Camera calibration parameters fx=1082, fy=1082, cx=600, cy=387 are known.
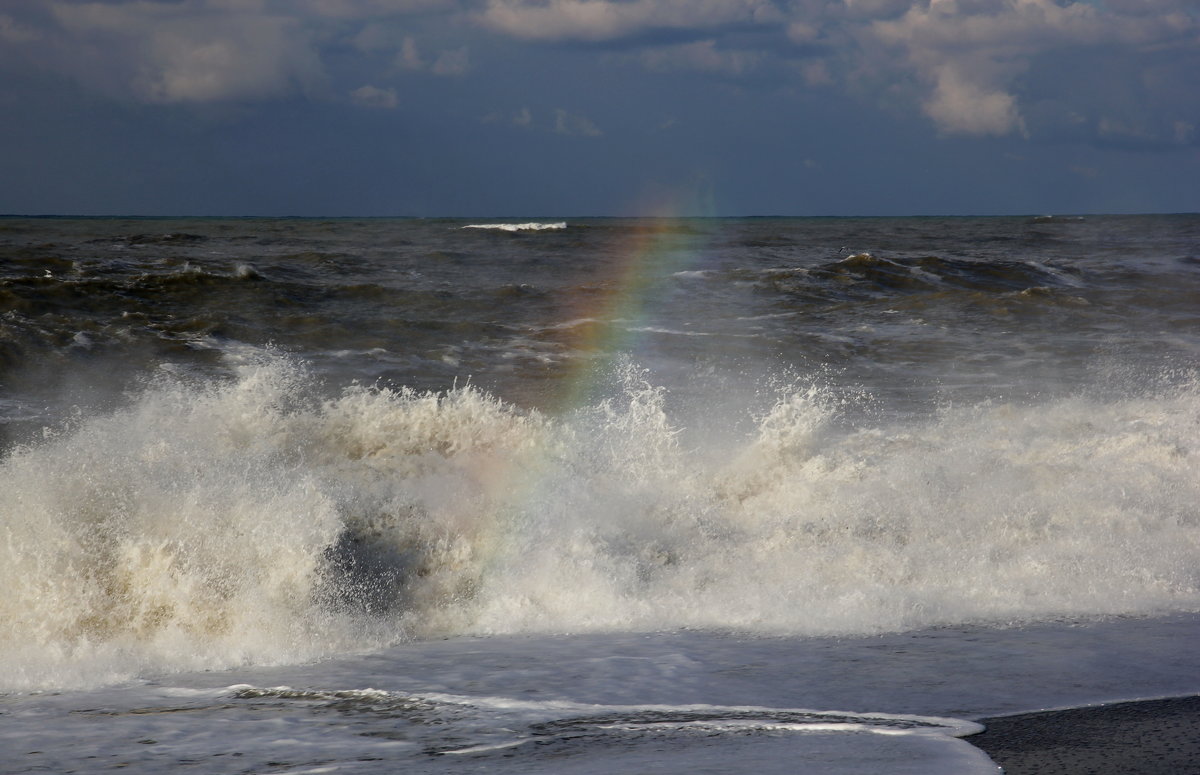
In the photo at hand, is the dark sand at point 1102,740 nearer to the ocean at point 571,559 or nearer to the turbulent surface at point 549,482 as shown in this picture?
the ocean at point 571,559

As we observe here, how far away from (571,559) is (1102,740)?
3117 mm

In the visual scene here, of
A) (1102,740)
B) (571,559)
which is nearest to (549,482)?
(571,559)

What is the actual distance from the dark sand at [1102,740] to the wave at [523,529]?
129 centimetres

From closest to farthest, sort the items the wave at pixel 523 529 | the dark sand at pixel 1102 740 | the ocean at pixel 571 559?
the dark sand at pixel 1102 740 → the ocean at pixel 571 559 → the wave at pixel 523 529

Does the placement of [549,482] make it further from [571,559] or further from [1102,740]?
[1102,740]

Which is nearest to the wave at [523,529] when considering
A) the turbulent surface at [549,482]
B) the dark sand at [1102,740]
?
the turbulent surface at [549,482]

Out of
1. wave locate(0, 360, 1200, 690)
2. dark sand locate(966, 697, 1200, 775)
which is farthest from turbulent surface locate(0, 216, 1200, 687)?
dark sand locate(966, 697, 1200, 775)

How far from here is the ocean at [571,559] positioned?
13.0 ft

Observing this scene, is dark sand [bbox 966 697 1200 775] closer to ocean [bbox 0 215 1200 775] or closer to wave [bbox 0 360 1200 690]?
ocean [bbox 0 215 1200 775]

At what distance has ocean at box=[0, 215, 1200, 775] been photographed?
3949mm

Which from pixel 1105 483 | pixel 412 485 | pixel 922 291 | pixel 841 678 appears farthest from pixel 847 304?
pixel 841 678

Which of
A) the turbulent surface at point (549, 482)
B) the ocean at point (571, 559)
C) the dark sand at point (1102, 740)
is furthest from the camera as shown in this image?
the turbulent surface at point (549, 482)

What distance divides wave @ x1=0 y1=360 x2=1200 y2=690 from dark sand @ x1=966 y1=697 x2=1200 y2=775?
129 centimetres

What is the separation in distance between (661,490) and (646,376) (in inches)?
211
